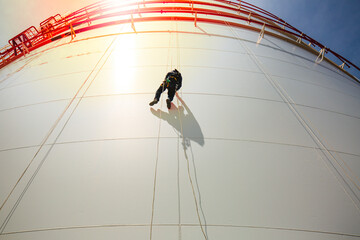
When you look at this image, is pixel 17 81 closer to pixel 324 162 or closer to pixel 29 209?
pixel 29 209

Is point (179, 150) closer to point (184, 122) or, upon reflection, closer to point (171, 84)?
point (184, 122)

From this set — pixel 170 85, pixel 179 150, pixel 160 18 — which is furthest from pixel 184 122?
pixel 160 18

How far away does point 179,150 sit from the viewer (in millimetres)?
2607

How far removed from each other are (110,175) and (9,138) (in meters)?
2.65

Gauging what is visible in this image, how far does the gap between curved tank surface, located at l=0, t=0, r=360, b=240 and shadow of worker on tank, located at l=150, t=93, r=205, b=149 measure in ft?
0.07

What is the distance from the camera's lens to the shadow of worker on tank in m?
2.78

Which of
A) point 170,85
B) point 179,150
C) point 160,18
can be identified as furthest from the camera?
point 160,18

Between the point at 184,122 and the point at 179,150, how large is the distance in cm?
66

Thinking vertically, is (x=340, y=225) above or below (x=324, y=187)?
below

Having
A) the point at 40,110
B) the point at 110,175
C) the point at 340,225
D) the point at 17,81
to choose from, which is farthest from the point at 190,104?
the point at 17,81

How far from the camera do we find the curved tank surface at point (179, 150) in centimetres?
197

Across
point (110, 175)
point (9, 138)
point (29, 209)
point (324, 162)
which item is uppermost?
point (9, 138)

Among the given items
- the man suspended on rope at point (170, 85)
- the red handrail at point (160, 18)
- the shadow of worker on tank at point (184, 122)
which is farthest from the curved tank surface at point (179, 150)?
the red handrail at point (160, 18)

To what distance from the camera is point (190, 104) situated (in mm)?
3408
